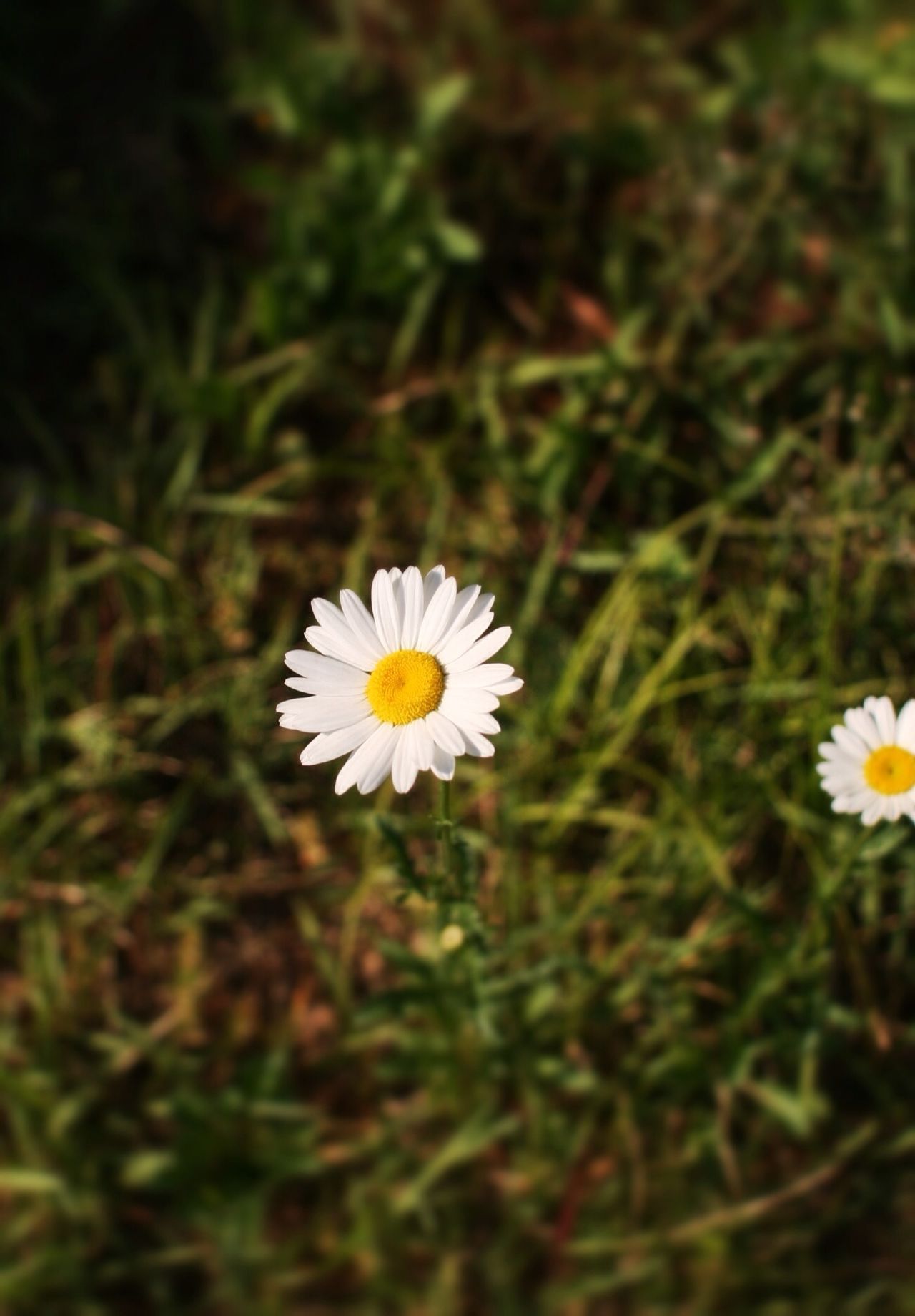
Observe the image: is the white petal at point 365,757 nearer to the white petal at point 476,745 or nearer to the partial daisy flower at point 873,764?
the white petal at point 476,745

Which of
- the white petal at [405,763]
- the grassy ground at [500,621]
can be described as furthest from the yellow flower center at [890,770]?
the white petal at [405,763]

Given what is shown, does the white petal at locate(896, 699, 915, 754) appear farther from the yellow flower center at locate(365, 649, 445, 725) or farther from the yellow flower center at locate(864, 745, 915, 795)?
the yellow flower center at locate(365, 649, 445, 725)

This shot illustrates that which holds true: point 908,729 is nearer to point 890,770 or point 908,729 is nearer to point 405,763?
point 890,770

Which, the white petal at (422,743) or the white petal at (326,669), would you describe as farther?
the white petal at (326,669)

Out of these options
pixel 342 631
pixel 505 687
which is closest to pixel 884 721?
pixel 505 687

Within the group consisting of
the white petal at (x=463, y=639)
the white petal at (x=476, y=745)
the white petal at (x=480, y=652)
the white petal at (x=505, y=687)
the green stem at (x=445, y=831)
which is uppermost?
the white petal at (x=463, y=639)

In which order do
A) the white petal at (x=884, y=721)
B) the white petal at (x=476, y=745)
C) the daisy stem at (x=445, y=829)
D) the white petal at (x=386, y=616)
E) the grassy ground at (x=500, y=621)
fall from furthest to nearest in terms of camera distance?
the grassy ground at (x=500, y=621) → the white petal at (x=884, y=721) → the white petal at (x=386, y=616) → the daisy stem at (x=445, y=829) → the white petal at (x=476, y=745)
